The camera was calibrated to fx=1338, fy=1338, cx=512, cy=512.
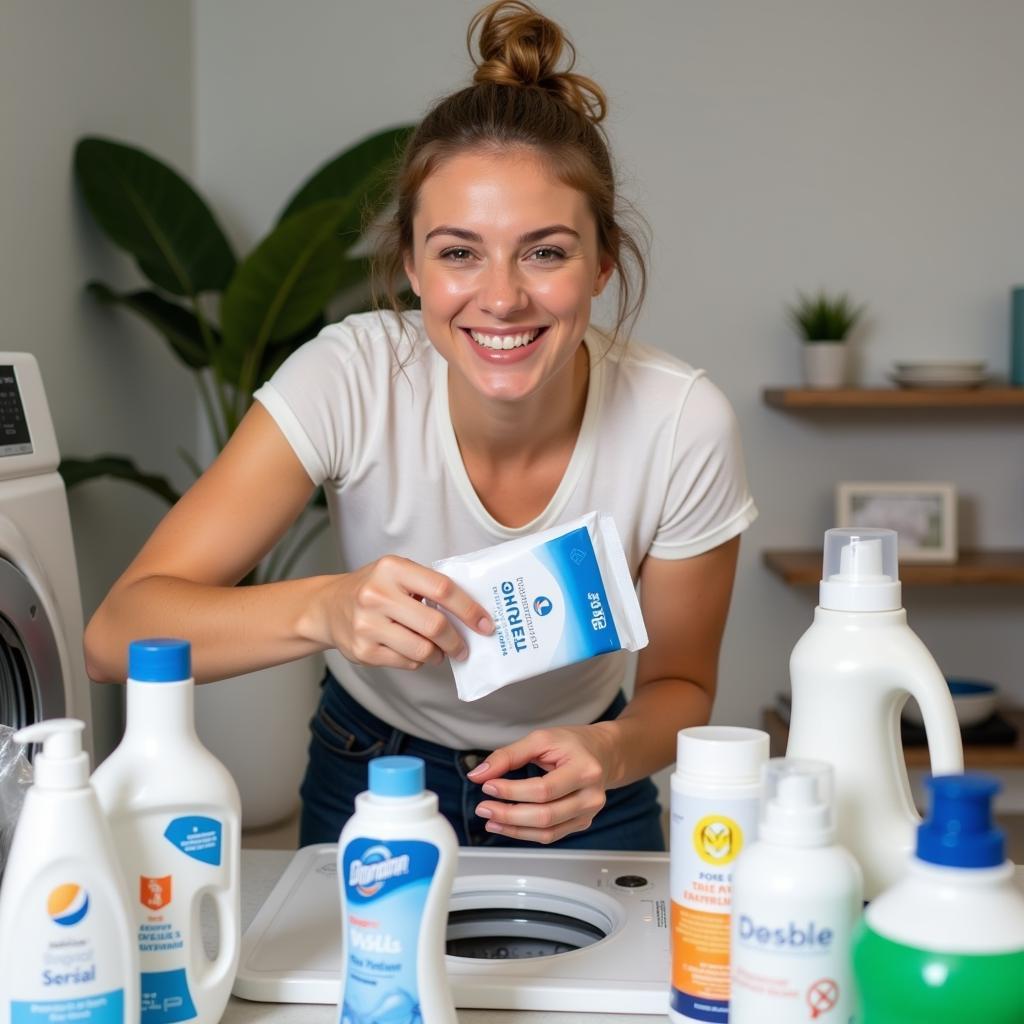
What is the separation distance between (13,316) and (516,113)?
1.39 meters

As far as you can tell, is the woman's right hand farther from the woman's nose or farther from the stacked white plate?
the stacked white plate

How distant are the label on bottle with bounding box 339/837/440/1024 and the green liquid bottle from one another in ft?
0.77

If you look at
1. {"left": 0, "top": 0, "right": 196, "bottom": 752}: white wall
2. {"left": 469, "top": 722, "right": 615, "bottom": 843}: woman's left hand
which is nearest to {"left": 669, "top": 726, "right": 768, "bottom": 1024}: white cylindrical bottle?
{"left": 469, "top": 722, "right": 615, "bottom": 843}: woman's left hand

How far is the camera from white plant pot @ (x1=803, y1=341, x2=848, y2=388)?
10.6 feet

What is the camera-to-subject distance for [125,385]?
2.97 metres

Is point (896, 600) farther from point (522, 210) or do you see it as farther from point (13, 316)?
point (13, 316)

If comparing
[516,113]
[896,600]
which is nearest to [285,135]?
[516,113]

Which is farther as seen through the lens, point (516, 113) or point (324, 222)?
point (324, 222)

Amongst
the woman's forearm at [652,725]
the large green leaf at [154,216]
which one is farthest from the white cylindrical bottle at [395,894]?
the large green leaf at [154,216]

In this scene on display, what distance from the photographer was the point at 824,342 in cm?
326

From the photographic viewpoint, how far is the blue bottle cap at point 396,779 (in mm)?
718

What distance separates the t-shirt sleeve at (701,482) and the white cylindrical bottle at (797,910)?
740 millimetres

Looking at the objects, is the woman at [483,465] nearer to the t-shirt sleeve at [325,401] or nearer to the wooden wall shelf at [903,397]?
the t-shirt sleeve at [325,401]

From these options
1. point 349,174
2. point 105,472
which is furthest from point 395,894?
point 349,174
